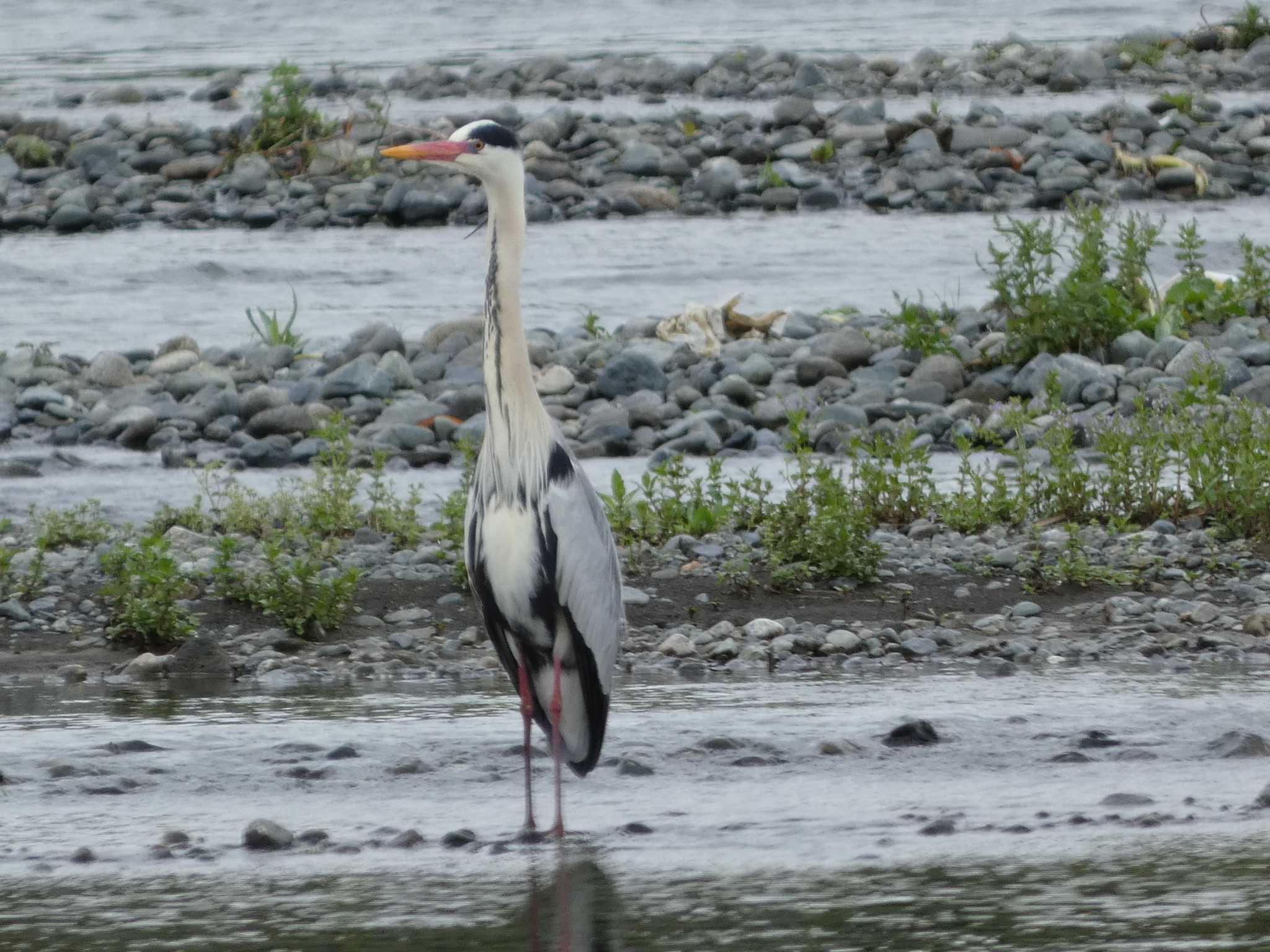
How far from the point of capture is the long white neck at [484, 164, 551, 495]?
6.18 m

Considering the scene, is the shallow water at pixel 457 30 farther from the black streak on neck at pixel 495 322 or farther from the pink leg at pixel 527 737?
the pink leg at pixel 527 737

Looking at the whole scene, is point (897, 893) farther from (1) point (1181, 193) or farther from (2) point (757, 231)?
(1) point (1181, 193)

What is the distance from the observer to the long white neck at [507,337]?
243 inches

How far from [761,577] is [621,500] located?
0.93m

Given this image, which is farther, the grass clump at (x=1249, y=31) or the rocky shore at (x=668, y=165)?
the grass clump at (x=1249, y=31)

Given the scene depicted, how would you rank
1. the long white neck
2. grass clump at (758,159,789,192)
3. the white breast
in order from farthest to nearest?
grass clump at (758,159,789,192) → the long white neck → the white breast

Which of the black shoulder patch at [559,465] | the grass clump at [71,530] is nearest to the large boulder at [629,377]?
the grass clump at [71,530]

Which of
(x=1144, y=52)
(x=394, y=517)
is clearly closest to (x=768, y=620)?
(x=394, y=517)

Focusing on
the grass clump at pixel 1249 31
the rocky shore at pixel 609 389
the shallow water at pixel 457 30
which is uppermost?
the shallow water at pixel 457 30

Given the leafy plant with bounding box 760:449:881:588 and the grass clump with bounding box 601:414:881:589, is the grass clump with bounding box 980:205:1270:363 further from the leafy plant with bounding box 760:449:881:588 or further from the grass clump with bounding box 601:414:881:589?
the leafy plant with bounding box 760:449:881:588

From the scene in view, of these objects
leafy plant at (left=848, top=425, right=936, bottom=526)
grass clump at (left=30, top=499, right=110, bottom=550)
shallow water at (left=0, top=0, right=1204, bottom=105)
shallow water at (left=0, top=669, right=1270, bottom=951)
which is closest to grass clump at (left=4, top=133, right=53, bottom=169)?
shallow water at (left=0, top=0, right=1204, bottom=105)

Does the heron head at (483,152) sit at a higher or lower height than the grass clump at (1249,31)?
lower

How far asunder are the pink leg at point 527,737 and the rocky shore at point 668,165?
50.9 feet

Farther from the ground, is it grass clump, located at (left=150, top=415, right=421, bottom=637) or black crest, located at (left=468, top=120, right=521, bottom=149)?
black crest, located at (left=468, top=120, right=521, bottom=149)
